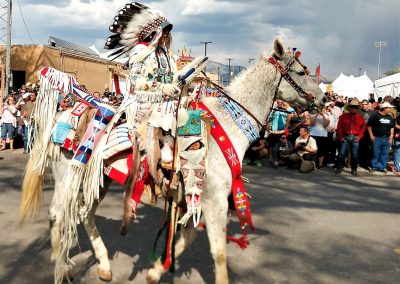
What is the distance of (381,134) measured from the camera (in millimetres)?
11531

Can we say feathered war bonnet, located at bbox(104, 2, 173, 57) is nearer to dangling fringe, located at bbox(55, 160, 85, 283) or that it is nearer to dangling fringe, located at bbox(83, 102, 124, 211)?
dangling fringe, located at bbox(83, 102, 124, 211)

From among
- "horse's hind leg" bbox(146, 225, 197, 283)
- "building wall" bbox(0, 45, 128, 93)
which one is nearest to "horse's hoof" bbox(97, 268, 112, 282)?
"horse's hind leg" bbox(146, 225, 197, 283)

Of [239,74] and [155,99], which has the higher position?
[239,74]

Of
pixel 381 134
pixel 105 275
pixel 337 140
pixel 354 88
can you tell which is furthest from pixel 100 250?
pixel 354 88

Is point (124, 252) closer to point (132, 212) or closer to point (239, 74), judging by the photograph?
point (132, 212)

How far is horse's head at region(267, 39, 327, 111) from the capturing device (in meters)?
4.24

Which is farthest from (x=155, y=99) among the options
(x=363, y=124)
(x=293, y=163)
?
(x=363, y=124)

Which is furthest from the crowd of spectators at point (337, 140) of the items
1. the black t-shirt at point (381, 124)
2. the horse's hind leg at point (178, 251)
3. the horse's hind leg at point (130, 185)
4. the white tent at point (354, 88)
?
the white tent at point (354, 88)

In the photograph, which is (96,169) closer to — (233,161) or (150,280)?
(150,280)

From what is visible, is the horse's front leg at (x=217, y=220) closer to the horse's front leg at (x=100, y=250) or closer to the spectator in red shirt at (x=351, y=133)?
the horse's front leg at (x=100, y=250)

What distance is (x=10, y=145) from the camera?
13.2m

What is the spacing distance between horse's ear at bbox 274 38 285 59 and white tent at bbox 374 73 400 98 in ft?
60.4

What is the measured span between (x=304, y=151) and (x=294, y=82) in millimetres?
7304

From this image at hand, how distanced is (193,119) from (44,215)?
368 centimetres
